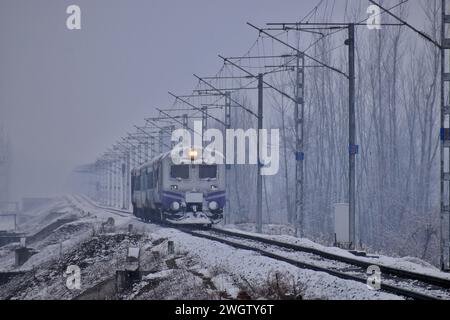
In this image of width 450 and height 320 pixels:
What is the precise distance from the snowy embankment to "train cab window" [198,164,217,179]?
4.39 m

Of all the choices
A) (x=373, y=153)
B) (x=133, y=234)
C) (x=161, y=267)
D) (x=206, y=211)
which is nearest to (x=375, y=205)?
(x=373, y=153)

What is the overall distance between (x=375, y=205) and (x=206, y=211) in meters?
20.5

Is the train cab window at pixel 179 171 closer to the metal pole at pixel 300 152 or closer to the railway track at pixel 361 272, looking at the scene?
the metal pole at pixel 300 152

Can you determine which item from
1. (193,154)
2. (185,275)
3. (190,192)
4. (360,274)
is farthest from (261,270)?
(193,154)

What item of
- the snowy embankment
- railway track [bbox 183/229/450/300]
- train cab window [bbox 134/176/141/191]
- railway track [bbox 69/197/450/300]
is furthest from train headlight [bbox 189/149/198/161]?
train cab window [bbox 134/176/141/191]

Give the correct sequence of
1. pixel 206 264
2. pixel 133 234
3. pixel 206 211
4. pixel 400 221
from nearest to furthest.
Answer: pixel 206 264 < pixel 133 234 < pixel 206 211 < pixel 400 221

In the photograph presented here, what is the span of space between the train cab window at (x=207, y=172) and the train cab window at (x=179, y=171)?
Result: 0.53 meters

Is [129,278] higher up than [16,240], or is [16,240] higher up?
[129,278]

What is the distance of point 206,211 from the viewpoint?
28.7 metres

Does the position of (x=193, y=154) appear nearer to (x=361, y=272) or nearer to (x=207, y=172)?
(x=207, y=172)

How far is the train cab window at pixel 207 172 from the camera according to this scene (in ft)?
95.6
